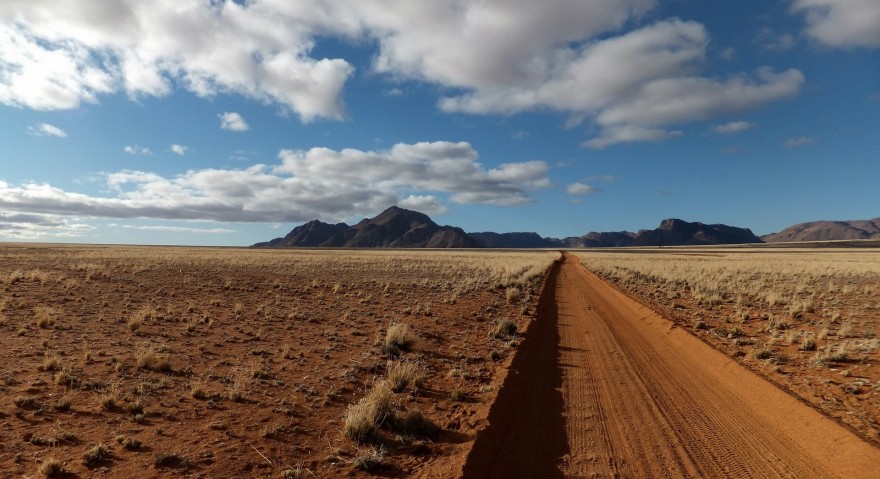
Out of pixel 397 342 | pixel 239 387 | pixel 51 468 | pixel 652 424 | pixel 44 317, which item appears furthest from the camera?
pixel 44 317

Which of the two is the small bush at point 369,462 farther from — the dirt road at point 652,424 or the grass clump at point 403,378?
the grass clump at point 403,378

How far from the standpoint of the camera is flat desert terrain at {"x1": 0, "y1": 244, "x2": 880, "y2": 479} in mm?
5570

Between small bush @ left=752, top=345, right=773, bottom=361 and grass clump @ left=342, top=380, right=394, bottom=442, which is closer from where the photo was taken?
grass clump @ left=342, top=380, right=394, bottom=442

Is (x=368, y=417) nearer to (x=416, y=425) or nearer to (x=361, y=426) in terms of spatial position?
(x=361, y=426)

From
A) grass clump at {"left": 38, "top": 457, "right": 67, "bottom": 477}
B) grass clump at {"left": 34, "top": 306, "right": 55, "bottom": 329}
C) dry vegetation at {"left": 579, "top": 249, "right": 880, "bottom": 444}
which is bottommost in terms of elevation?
dry vegetation at {"left": 579, "top": 249, "right": 880, "bottom": 444}

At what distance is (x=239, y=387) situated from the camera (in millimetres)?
8367

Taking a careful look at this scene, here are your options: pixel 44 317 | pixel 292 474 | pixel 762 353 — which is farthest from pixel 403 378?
pixel 44 317

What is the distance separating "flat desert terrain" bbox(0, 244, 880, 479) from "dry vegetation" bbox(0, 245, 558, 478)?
0.04 m

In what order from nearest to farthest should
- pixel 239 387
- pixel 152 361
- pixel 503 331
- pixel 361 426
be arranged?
pixel 361 426 → pixel 239 387 → pixel 152 361 → pixel 503 331

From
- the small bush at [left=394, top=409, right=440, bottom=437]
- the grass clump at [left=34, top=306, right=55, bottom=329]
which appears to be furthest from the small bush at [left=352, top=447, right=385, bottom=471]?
the grass clump at [left=34, top=306, right=55, bottom=329]

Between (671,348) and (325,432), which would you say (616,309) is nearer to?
(671,348)

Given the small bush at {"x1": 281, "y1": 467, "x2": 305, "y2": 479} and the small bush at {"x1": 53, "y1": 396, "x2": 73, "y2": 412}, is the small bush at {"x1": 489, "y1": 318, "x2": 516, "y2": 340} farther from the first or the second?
the small bush at {"x1": 53, "y1": 396, "x2": 73, "y2": 412}

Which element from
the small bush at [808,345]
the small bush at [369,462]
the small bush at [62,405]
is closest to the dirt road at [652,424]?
the small bush at [369,462]

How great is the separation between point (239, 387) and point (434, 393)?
3.61 metres
